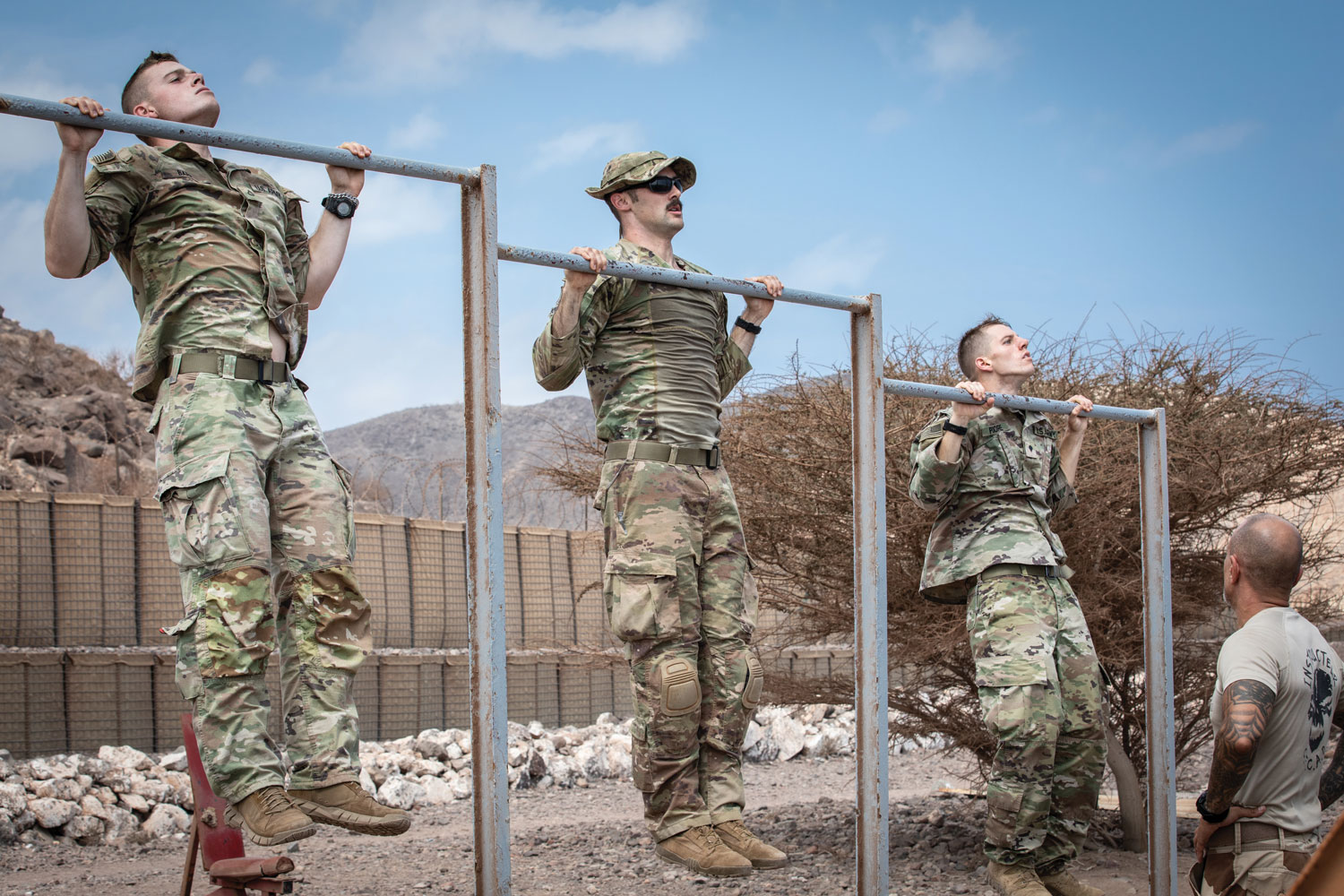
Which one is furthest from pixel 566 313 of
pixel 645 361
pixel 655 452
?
pixel 655 452

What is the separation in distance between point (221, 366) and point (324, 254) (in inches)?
17.1

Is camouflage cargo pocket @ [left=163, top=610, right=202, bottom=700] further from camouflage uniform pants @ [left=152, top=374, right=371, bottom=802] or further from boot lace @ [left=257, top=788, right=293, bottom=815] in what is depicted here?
boot lace @ [left=257, top=788, right=293, bottom=815]

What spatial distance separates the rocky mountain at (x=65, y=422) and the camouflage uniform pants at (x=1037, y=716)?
10.3m

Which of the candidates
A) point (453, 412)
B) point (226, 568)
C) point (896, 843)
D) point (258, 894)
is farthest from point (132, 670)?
point (453, 412)

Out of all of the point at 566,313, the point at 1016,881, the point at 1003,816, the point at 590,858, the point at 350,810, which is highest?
the point at 566,313

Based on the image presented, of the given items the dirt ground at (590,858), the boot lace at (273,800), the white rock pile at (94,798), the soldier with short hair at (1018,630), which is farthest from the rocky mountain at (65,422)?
the boot lace at (273,800)

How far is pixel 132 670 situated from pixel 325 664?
455 centimetres

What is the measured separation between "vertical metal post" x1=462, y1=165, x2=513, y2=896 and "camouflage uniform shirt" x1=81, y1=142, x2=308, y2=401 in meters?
0.52

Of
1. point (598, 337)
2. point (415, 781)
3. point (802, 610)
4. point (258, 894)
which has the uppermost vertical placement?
point (598, 337)

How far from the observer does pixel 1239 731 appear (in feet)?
8.76

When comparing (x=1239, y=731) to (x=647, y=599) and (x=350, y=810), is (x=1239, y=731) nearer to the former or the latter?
(x=647, y=599)

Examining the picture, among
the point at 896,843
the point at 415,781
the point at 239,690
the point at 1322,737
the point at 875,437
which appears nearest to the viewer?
the point at 239,690

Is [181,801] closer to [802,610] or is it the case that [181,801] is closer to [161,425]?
[802,610]

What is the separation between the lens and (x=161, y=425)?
9.19 ft
